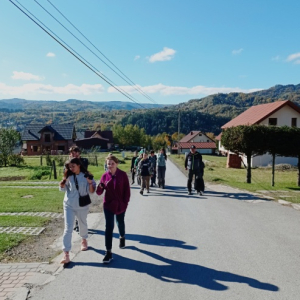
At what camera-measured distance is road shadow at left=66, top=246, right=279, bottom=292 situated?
4270 millimetres

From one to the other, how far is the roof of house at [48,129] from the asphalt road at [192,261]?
6087 centimetres

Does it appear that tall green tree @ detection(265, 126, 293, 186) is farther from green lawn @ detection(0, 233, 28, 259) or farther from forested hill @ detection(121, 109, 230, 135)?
forested hill @ detection(121, 109, 230, 135)

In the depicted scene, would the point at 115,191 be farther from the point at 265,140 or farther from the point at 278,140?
the point at 278,140

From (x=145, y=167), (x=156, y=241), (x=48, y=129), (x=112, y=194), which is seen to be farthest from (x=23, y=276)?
(x=48, y=129)

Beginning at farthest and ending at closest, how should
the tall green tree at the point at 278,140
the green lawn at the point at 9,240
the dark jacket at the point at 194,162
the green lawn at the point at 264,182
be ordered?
the tall green tree at the point at 278,140 → the green lawn at the point at 264,182 → the dark jacket at the point at 194,162 → the green lawn at the point at 9,240

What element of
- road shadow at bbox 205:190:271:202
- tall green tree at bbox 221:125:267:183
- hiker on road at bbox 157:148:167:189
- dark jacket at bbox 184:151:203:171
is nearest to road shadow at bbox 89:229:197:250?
dark jacket at bbox 184:151:203:171

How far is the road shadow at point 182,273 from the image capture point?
4.27 metres

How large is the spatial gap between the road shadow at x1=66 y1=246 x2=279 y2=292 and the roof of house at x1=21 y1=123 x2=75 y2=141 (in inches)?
2501

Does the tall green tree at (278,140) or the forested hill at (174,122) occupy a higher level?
the forested hill at (174,122)

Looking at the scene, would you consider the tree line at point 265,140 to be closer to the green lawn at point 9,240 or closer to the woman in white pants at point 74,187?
the woman in white pants at point 74,187

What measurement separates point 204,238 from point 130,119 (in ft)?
568

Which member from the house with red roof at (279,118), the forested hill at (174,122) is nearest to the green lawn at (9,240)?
the house with red roof at (279,118)

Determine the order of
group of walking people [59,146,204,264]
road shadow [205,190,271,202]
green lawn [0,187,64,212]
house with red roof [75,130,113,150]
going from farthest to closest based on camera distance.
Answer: house with red roof [75,130,113,150] < road shadow [205,190,271,202] < green lawn [0,187,64,212] < group of walking people [59,146,204,264]

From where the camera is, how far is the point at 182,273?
4645 mm
